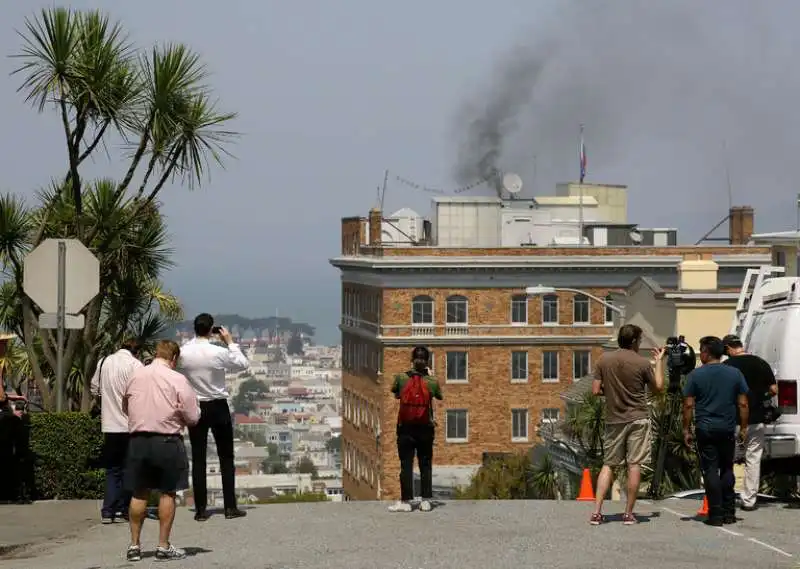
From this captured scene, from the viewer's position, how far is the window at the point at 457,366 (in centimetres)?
9931

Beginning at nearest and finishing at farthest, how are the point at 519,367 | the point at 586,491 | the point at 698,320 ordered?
the point at 586,491
the point at 698,320
the point at 519,367

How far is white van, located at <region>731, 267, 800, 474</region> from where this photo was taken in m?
18.6

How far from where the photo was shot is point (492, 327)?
99375 millimetres

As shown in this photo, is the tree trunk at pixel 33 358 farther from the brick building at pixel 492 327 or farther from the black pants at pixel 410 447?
the brick building at pixel 492 327

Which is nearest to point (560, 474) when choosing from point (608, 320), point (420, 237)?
point (608, 320)

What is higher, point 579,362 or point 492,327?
point 492,327

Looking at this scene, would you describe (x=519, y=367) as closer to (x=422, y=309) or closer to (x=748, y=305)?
(x=422, y=309)

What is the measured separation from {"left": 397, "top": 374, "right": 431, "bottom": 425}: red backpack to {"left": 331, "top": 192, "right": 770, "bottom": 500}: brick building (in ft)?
256

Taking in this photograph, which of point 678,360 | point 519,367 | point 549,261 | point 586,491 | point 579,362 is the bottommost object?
point 586,491

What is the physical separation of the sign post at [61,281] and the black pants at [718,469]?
6.37m

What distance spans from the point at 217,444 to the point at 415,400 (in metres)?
2.11

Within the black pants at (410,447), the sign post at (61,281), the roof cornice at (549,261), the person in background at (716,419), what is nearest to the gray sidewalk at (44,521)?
the sign post at (61,281)

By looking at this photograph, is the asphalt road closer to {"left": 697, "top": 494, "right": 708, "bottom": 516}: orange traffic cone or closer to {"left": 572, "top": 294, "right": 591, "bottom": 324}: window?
{"left": 697, "top": 494, "right": 708, "bottom": 516}: orange traffic cone

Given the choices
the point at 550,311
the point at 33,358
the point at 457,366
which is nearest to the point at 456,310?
the point at 457,366
